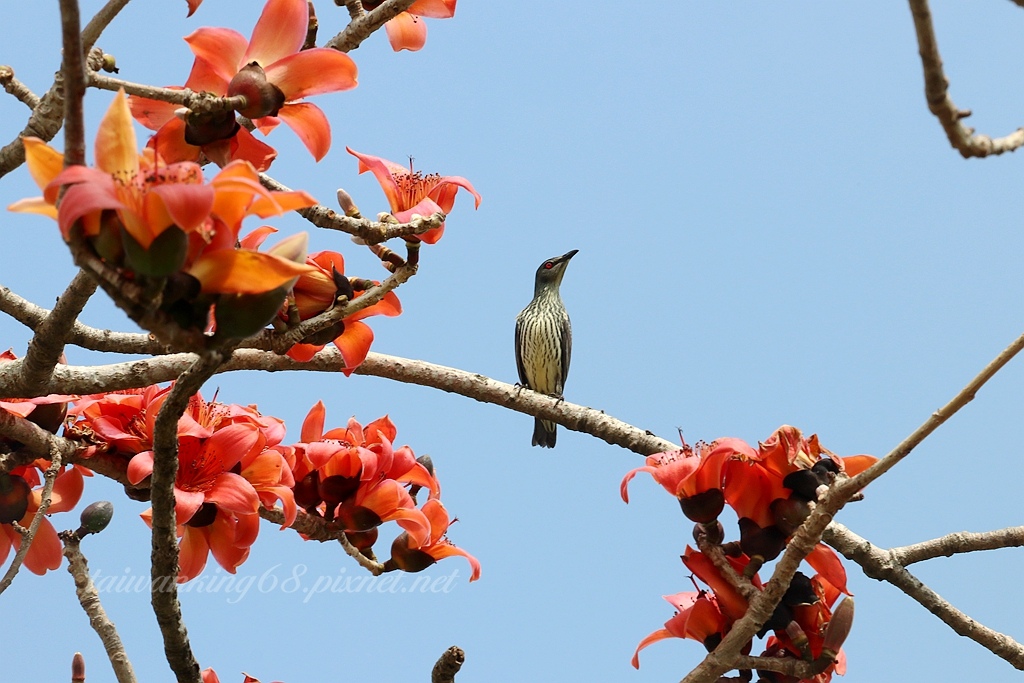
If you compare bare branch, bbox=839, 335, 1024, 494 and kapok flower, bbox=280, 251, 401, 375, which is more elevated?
kapok flower, bbox=280, 251, 401, 375

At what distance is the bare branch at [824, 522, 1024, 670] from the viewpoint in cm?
205

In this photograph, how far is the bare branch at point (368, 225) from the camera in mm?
1656

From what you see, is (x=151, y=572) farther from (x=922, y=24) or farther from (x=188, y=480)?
(x=922, y=24)

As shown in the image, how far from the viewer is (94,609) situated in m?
2.24

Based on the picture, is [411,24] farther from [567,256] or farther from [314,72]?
[567,256]

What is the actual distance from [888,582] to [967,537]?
0.21 meters

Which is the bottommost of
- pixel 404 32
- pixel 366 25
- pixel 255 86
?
pixel 255 86

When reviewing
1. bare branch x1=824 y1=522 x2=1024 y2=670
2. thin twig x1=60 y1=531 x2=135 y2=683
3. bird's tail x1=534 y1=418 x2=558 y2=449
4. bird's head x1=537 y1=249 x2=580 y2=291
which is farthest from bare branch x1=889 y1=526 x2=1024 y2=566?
bird's head x1=537 y1=249 x2=580 y2=291

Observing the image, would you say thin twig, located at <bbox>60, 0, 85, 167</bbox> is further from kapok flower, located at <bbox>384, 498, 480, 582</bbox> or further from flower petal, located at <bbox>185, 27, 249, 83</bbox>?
kapok flower, located at <bbox>384, 498, 480, 582</bbox>

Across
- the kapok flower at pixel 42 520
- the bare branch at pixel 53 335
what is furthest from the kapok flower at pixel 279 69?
the kapok flower at pixel 42 520

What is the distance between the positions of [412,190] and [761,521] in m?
0.82

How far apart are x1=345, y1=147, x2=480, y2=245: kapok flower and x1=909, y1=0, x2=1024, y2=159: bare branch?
0.78 meters

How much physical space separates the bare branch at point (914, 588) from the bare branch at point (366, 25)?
1479 mm

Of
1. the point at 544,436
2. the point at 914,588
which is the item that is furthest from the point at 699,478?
the point at 544,436
